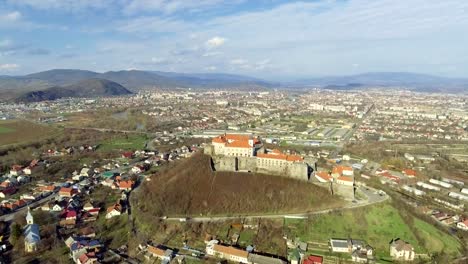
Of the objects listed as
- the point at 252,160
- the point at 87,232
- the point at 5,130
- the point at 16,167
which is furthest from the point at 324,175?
the point at 5,130

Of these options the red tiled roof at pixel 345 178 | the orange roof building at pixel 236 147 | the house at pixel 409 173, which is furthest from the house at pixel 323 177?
the house at pixel 409 173

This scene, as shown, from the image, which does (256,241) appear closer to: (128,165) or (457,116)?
(128,165)

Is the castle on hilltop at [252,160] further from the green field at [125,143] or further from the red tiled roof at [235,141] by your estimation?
the green field at [125,143]

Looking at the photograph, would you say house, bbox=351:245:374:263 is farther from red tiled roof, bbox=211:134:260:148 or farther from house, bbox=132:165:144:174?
house, bbox=132:165:144:174

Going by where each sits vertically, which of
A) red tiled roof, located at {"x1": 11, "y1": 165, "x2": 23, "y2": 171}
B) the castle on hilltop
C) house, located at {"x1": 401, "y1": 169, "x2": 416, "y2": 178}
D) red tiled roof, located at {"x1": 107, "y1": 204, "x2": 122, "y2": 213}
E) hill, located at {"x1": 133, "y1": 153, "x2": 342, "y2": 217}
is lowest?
house, located at {"x1": 401, "y1": 169, "x2": 416, "y2": 178}

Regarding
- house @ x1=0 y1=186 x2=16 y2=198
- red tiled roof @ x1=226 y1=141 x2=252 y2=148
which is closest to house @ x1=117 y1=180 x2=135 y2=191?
house @ x1=0 y1=186 x2=16 y2=198

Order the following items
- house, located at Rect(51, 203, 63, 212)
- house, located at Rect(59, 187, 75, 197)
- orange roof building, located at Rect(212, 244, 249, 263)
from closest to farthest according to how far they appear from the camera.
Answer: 1. orange roof building, located at Rect(212, 244, 249, 263)
2. house, located at Rect(51, 203, 63, 212)
3. house, located at Rect(59, 187, 75, 197)
